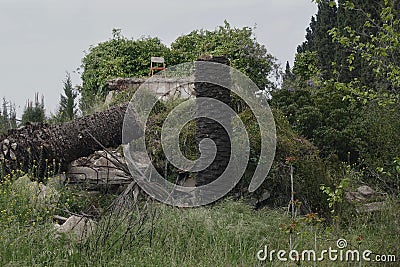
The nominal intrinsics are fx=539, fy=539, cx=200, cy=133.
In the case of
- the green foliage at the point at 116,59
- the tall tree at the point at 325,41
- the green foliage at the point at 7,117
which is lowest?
the green foliage at the point at 7,117

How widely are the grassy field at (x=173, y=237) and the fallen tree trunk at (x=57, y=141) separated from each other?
69 cm

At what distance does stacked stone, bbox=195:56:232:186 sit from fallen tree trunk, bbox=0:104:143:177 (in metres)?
0.98

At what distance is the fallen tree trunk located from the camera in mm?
Answer: 6309

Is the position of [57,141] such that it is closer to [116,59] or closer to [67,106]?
[67,106]

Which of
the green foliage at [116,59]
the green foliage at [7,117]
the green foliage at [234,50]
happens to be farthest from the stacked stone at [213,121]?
the green foliage at [116,59]

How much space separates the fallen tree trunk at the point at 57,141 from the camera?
6309 millimetres

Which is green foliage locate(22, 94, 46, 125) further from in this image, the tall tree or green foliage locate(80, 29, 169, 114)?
the tall tree

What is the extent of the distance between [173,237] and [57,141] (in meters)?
2.52

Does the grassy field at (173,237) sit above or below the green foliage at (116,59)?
below

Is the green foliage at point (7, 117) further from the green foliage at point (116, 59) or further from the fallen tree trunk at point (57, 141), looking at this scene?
the green foliage at point (116, 59)

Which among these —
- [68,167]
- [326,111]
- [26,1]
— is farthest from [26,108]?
[326,111]

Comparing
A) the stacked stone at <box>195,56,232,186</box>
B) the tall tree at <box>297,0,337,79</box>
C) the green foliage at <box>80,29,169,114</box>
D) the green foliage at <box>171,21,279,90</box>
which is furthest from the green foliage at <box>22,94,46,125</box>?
the tall tree at <box>297,0,337,79</box>

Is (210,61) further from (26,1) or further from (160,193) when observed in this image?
(26,1)

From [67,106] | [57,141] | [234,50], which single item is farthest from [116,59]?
[57,141]
